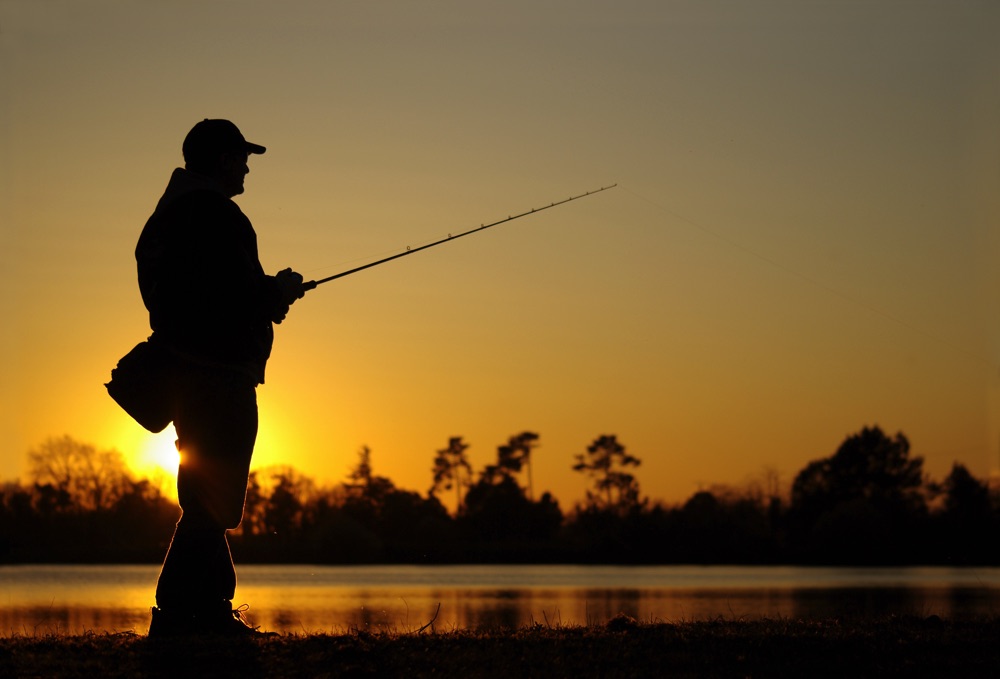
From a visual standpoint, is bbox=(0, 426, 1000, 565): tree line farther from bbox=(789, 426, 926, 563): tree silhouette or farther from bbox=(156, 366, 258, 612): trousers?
bbox=(156, 366, 258, 612): trousers

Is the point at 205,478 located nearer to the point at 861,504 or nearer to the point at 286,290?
the point at 286,290

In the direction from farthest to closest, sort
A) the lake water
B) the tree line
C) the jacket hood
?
the tree line
the lake water
the jacket hood

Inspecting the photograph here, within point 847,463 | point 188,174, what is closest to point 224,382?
point 188,174

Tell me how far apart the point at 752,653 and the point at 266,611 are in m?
10.8

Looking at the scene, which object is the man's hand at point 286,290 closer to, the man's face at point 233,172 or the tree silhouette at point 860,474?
the man's face at point 233,172

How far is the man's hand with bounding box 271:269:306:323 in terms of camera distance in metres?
7.70

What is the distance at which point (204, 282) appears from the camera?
7469 millimetres

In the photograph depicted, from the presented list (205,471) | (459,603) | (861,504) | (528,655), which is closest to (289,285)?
(205,471)

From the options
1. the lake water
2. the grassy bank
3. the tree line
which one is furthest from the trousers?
the tree line

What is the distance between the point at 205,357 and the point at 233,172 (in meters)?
1.21

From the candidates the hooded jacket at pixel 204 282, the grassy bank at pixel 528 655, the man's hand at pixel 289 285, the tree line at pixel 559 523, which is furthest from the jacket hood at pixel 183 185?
the tree line at pixel 559 523

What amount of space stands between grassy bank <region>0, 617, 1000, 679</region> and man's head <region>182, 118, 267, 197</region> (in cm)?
275

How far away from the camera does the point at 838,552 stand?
66562 mm

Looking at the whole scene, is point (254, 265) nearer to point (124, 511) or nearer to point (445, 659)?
point (445, 659)
